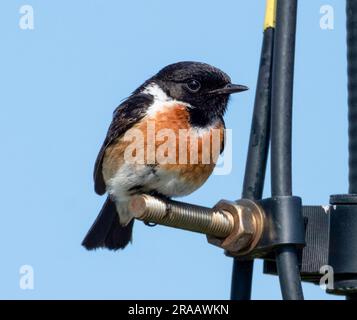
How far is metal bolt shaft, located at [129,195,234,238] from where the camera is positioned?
11.4ft

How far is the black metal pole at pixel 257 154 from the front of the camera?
3699 millimetres

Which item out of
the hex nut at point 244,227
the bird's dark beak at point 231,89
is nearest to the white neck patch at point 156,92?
the bird's dark beak at point 231,89

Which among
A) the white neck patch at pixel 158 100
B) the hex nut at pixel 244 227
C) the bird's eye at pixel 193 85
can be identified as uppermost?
the bird's eye at pixel 193 85

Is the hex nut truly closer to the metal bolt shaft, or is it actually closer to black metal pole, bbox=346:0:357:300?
the metal bolt shaft

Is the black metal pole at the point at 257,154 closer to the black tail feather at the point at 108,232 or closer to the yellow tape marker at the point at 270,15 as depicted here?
the yellow tape marker at the point at 270,15

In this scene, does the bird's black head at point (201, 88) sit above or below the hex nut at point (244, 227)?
above

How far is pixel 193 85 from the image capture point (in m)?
5.77

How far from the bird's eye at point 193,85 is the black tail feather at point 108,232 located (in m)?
0.94

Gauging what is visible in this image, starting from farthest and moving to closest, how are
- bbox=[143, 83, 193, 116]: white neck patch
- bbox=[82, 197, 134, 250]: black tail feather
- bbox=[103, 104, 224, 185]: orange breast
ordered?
bbox=[82, 197, 134, 250]: black tail feather
bbox=[143, 83, 193, 116]: white neck patch
bbox=[103, 104, 224, 185]: orange breast

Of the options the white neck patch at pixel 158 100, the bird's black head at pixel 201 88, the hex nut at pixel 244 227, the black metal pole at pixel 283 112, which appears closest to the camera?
the black metal pole at pixel 283 112

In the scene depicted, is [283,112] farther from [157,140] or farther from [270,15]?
[157,140]

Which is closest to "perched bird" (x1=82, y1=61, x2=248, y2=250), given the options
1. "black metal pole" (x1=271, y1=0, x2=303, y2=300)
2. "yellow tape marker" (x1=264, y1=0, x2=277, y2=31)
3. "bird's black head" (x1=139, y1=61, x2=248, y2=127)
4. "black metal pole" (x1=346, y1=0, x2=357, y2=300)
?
"bird's black head" (x1=139, y1=61, x2=248, y2=127)
